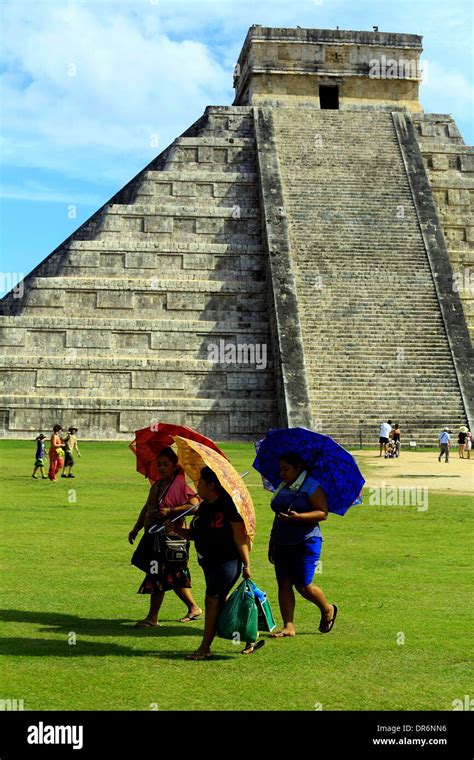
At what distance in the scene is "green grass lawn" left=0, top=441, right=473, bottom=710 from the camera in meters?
6.80

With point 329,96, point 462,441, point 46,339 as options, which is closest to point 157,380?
point 46,339

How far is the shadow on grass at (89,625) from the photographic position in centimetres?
847

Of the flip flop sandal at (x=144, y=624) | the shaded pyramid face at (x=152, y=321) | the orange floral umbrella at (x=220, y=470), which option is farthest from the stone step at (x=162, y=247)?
the flip flop sandal at (x=144, y=624)

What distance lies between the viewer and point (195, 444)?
854cm

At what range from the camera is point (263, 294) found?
3438 cm

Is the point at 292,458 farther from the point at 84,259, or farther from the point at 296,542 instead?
the point at 84,259

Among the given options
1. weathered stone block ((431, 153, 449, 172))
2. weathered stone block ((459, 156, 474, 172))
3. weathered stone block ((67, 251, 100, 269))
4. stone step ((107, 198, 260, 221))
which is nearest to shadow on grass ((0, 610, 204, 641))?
weathered stone block ((67, 251, 100, 269))

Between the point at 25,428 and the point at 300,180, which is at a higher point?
the point at 300,180

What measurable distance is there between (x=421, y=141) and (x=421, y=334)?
440 inches

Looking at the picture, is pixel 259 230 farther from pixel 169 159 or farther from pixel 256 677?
pixel 256 677

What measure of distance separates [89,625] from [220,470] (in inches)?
69.8

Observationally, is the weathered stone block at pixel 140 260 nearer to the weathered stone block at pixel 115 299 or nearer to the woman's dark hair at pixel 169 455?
the weathered stone block at pixel 115 299

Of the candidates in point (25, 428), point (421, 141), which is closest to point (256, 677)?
point (25, 428)
